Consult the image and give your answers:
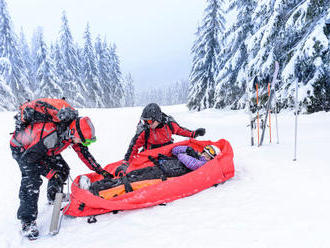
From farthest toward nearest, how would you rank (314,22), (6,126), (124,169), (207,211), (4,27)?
1. (4,27)
2. (6,126)
3. (314,22)
4. (124,169)
5. (207,211)

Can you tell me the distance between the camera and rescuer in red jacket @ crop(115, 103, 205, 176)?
369cm

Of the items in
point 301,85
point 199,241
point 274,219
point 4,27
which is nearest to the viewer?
point 199,241

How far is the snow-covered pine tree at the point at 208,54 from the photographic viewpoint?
15766 mm

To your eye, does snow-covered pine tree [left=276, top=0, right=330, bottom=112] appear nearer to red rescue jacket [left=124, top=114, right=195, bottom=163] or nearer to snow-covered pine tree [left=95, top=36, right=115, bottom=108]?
red rescue jacket [left=124, top=114, right=195, bottom=163]

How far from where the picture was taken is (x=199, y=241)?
1.87 m

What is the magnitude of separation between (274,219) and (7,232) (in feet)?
9.83

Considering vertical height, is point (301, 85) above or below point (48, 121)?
above

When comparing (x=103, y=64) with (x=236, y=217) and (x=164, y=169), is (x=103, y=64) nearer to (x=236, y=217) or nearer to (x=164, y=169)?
(x=164, y=169)

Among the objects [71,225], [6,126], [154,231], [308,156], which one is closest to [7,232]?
[71,225]

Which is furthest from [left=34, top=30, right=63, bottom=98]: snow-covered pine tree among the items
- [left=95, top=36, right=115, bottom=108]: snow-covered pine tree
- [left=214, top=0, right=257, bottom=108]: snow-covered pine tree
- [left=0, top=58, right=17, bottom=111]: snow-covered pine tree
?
[left=214, top=0, right=257, bottom=108]: snow-covered pine tree

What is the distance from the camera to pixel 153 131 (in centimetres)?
419

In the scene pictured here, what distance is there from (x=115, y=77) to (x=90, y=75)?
5384 mm

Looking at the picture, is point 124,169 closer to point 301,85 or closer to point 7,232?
point 7,232

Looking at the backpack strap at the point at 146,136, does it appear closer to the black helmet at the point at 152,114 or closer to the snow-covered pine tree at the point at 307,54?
the black helmet at the point at 152,114
